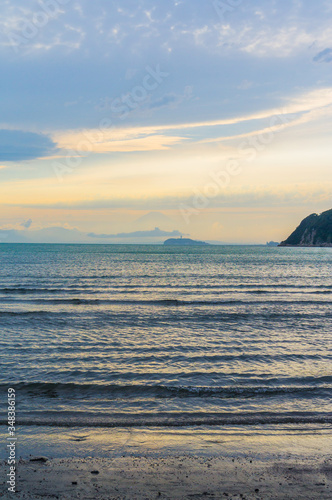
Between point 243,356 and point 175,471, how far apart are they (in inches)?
376

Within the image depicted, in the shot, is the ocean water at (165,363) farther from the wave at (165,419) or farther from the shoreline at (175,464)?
the shoreline at (175,464)

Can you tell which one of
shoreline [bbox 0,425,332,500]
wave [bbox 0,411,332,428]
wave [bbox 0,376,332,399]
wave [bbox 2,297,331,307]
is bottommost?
wave [bbox 2,297,331,307]

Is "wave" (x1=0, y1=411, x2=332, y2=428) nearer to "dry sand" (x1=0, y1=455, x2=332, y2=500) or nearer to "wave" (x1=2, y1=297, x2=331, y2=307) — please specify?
"dry sand" (x1=0, y1=455, x2=332, y2=500)

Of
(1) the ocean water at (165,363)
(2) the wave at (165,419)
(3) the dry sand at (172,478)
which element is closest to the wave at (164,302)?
(1) the ocean water at (165,363)

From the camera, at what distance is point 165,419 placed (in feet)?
32.6

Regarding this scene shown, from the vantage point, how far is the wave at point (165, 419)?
958cm

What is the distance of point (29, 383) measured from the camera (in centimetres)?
1255

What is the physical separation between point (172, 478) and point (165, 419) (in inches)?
121

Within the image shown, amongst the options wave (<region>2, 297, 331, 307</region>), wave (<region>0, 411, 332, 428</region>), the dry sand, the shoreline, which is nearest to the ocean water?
wave (<region>0, 411, 332, 428</region>)

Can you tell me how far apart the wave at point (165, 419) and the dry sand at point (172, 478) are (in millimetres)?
1962

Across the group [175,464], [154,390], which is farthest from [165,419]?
[175,464]

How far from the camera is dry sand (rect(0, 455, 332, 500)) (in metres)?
6.35

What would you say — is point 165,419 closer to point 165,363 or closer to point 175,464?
point 175,464

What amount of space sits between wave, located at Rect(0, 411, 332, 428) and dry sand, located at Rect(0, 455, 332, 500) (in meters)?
1.96
